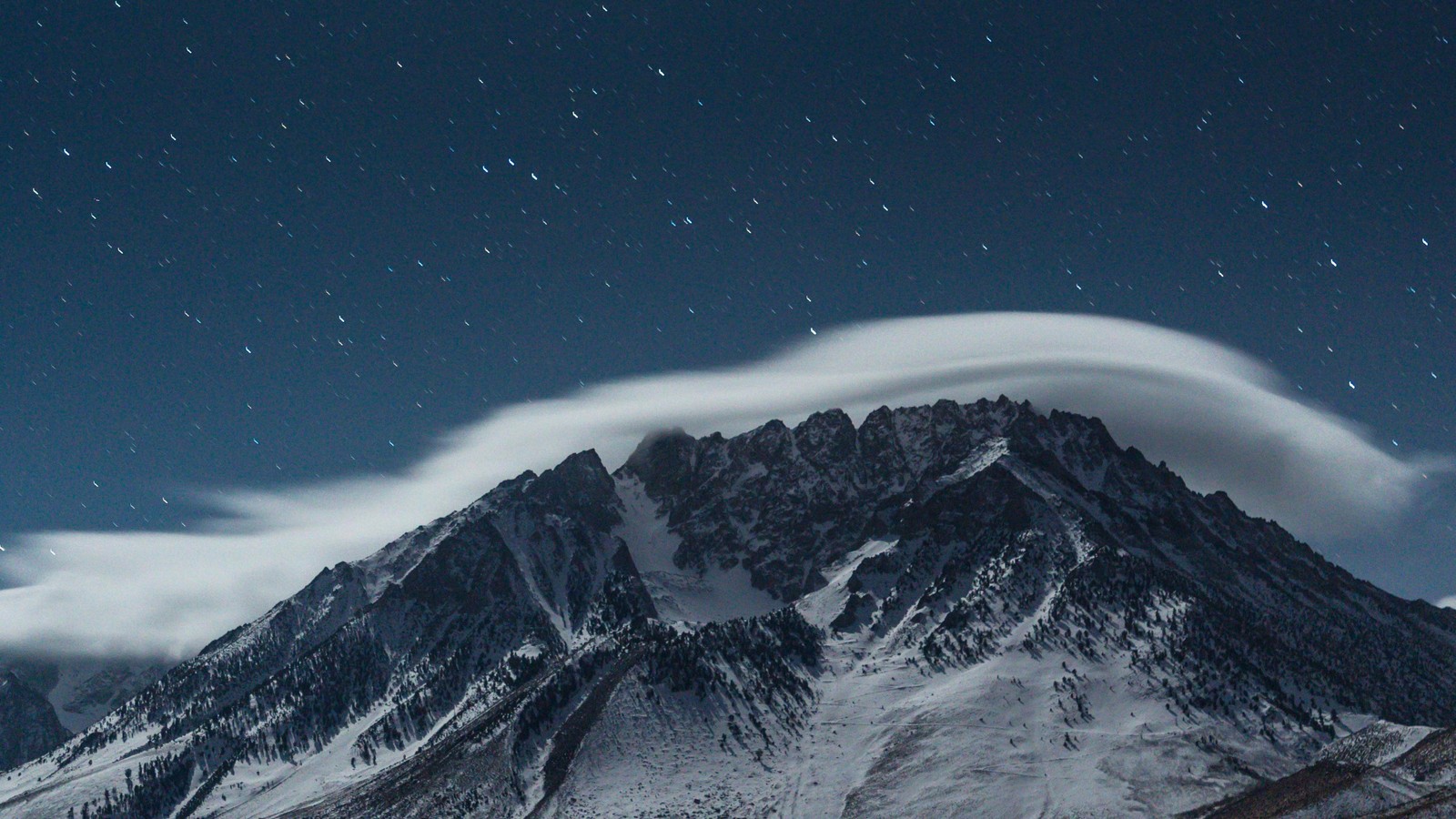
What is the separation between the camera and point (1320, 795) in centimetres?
19588

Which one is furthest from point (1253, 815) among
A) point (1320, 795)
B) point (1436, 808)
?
point (1436, 808)

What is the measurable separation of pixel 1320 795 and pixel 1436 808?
34348 millimetres

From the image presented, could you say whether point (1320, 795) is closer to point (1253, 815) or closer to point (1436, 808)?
point (1253, 815)

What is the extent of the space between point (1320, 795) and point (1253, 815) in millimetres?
11649

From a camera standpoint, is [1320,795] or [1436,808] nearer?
[1436,808]

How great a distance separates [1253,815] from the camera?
195875 millimetres

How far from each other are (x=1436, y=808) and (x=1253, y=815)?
36924mm

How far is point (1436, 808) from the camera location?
162750 millimetres

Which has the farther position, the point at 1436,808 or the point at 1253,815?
the point at 1253,815
